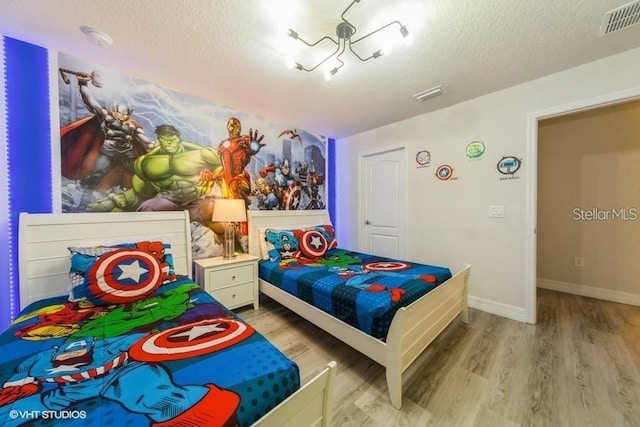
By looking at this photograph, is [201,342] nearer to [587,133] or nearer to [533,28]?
[533,28]

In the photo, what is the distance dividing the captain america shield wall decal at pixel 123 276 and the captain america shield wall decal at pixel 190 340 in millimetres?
615

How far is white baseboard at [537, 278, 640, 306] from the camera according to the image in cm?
279

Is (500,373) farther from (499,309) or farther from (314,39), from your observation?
(314,39)

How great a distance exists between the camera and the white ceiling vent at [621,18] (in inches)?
58.7

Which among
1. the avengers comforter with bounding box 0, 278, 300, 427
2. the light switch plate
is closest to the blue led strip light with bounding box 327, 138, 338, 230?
the light switch plate

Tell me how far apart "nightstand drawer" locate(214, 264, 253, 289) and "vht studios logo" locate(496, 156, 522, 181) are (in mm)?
2881

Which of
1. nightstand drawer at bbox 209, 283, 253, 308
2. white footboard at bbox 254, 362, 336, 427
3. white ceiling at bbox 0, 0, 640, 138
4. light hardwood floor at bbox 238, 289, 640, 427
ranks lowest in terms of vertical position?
light hardwood floor at bbox 238, 289, 640, 427

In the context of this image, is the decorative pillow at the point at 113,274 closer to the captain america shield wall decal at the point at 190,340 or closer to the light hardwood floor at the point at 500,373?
the captain america shield wall decal at the point at 190,340

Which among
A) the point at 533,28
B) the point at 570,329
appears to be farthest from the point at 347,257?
the point at 533,28

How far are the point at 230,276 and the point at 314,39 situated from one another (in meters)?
2.25

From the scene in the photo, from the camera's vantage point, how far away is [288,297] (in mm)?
2316

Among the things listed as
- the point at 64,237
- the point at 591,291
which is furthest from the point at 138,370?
the point at 591,291

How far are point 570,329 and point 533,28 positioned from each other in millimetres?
2588

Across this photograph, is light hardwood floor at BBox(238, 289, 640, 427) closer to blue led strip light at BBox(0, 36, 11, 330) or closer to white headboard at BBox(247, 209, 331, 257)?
white headboard at BBox(247, 209, 331, 257)
